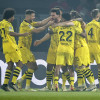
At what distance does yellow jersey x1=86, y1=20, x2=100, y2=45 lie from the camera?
41.0 ft

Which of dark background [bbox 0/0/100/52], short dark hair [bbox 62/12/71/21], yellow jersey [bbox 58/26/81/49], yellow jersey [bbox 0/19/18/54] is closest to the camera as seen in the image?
yellow jersey [bbox 0/19/18/54]

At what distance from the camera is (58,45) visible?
1186 centimetres

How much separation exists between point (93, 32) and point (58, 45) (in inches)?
43.6

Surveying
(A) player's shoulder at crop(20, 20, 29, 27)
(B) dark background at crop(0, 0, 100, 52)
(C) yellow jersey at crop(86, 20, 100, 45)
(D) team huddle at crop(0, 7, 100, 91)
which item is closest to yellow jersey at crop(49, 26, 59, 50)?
(D) team huddle at crop(0, 7, 100, 91)

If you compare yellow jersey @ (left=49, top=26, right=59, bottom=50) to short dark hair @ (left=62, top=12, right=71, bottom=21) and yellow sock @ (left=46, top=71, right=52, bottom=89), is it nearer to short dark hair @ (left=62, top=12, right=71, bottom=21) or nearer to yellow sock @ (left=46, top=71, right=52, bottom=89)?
short dark hair @ (left=62, top=12, right=71, bottom=21)

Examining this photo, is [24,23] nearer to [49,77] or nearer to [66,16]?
[66,16]

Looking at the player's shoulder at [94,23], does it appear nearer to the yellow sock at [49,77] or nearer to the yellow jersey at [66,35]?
the yellow jersey at [66,35]

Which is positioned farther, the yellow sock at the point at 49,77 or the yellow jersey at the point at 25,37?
the yellow sock at the point at 49,77

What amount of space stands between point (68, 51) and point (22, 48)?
4.07ft

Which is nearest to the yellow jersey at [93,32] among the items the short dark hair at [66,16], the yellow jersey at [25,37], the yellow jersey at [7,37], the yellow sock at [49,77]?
the short dark hair at [66,16]

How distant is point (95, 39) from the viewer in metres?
12.5

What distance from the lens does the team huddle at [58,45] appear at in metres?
11.4
